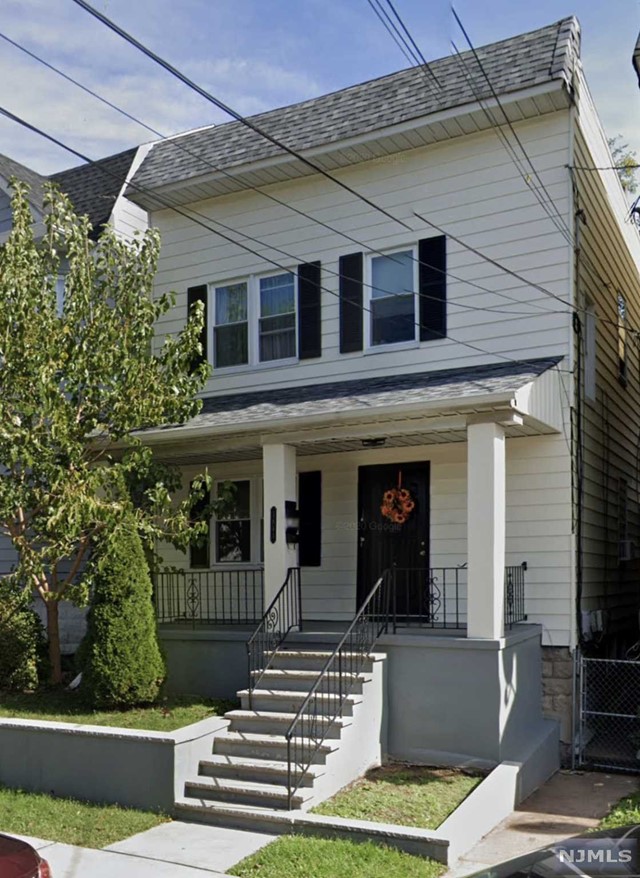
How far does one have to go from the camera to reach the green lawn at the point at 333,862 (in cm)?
637

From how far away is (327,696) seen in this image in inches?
342

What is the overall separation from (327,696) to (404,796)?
1210 millimetres

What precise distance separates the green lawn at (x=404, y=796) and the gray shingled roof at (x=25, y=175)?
10.0m

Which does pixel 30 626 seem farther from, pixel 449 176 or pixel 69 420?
pixel 449 176

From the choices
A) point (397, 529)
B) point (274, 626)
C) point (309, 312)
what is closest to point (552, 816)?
point (274, 626)

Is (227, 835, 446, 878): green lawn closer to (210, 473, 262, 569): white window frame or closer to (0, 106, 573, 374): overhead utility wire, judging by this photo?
(0, 106, 573, 374): overhead utility wire

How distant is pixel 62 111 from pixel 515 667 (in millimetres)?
6943

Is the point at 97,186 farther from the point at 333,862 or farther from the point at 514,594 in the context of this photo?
the point at 333,862

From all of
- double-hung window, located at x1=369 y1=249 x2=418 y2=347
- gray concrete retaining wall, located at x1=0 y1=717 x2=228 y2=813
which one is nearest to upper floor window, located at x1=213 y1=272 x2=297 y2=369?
double-hung window, located at x1=369 y1=249 x2=418 y2=347

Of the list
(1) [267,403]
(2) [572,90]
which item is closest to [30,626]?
(1) [267,403]

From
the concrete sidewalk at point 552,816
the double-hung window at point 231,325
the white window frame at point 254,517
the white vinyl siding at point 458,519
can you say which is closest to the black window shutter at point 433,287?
the white vinyl siding at point 458,519

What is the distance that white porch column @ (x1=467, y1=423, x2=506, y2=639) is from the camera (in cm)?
899

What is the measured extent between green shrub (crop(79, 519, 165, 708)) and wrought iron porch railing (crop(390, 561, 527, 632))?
2760 mm

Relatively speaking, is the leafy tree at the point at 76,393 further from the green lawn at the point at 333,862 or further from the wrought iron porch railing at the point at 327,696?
the green lawn at the point at 333,862
